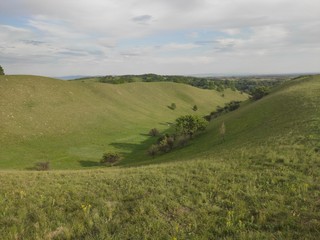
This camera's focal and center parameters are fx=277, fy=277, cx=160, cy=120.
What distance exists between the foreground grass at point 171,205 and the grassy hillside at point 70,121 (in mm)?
39062

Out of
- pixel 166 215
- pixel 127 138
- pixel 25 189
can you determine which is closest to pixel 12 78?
pixel 127 138

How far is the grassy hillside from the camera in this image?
2306 inches

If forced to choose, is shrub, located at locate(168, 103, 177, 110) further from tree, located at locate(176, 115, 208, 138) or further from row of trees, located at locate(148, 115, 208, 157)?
tree, located at locate(176, 115, 208, 138)

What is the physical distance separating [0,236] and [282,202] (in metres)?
11.3

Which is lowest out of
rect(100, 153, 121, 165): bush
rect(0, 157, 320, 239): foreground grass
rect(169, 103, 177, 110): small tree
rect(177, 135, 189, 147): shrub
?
rect(100, 153, 121, 165): bush

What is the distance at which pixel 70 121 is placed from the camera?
81562 millimetres

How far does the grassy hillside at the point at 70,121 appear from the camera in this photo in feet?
192

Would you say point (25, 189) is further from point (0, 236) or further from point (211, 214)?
point (211, 214)

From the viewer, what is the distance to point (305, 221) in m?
10.2

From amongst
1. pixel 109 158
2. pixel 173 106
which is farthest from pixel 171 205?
pixel 173 106

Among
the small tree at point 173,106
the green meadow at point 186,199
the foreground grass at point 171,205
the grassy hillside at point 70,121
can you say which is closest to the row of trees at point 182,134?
the grassy hillside at point 70,121

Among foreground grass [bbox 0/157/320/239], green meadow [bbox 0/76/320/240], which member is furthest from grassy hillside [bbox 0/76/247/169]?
foreground grass [bbox 0/157/320/239]

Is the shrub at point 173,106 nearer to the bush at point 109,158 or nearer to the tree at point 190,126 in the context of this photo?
the tree at point 190,126

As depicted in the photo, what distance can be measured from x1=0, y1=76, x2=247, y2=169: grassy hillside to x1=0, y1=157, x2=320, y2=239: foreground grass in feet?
128
